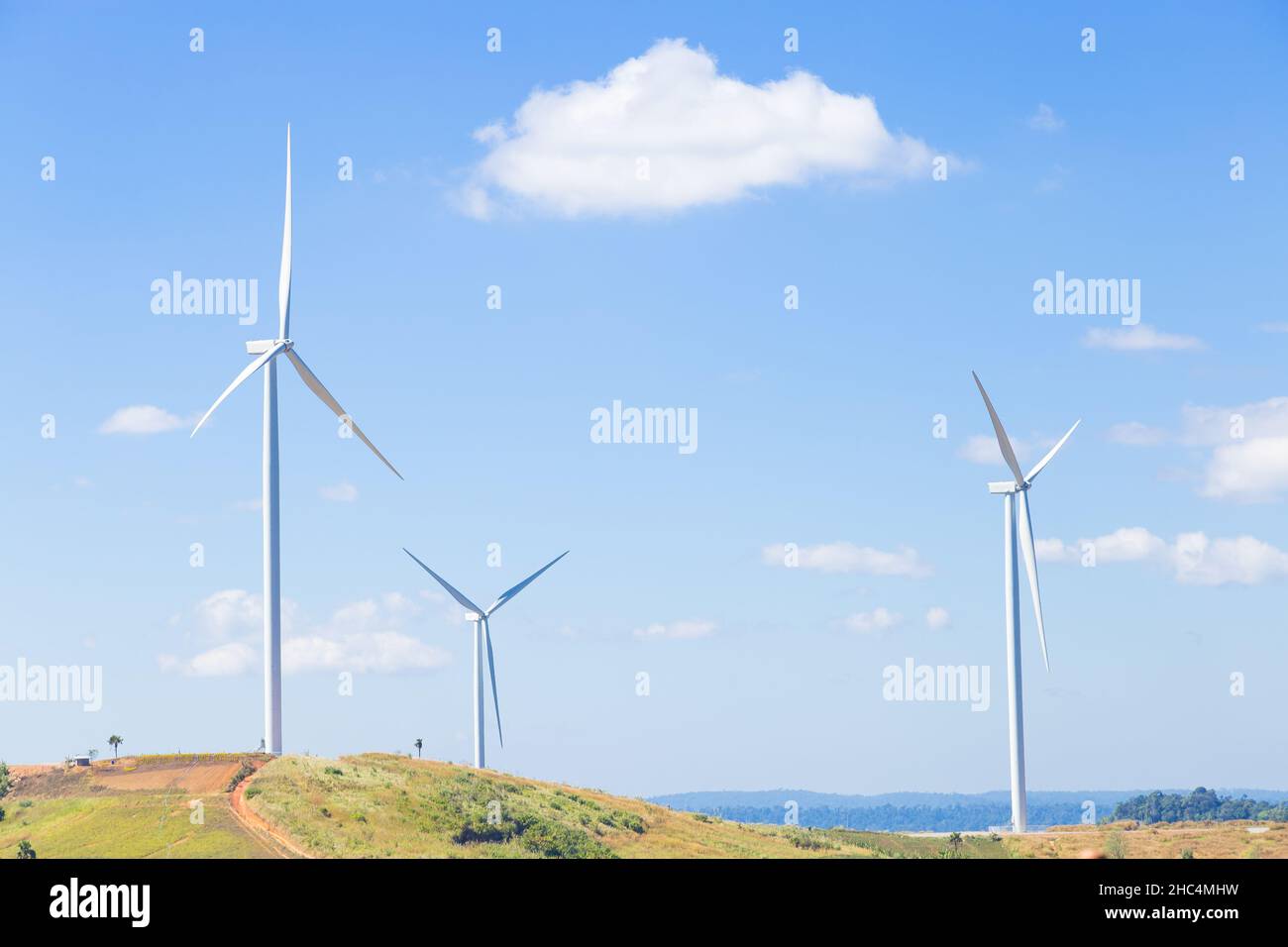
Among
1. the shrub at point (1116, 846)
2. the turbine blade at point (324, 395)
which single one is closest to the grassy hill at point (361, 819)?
the shrub at point (1116, 846)

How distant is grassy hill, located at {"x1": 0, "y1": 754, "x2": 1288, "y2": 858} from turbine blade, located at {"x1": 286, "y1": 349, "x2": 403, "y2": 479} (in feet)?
62.1

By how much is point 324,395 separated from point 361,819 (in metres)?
29.0

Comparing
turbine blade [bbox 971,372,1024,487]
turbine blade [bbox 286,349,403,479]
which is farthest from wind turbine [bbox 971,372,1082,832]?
turbine blade [bbox 286,349,403,479]

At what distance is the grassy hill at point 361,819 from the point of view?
3083 inches

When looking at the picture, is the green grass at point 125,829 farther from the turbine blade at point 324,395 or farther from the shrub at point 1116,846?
the shrub at point 1116,846

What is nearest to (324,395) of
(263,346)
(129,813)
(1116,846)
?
(263,346)

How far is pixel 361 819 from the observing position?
82.0 meters

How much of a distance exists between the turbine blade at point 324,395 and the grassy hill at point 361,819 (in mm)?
18924

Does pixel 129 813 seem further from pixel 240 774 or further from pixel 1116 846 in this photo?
pixel 1116 846

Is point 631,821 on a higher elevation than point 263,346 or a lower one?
lower

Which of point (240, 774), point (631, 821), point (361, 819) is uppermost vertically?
point (240, 774)

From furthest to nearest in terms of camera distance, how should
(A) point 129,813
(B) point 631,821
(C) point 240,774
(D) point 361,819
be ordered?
1. (B) point 631,821
2. (C) point 240,774
3. (A) point 129,813
4. (D) point 361,819
